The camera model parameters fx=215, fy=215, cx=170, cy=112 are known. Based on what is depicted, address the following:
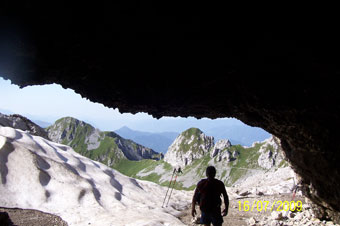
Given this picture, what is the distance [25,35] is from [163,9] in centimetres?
516

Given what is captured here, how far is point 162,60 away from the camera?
920cm

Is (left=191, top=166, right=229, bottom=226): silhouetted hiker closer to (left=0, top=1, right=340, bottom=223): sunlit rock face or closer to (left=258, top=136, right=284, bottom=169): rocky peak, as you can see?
(left=0, top=1, right=340, bottom=223): sunlit rock face

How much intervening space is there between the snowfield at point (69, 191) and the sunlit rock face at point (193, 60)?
40.2ft

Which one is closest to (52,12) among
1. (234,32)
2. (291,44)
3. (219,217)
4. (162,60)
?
(162,60)

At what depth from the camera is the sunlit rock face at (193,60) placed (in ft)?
22.6

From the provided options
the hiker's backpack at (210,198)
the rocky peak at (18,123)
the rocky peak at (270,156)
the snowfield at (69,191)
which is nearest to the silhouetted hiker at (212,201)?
the hiker's backpack at (210,198)

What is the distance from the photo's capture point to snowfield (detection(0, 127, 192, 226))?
67.3ft

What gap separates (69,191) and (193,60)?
22904mm

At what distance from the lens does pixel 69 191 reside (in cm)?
2455

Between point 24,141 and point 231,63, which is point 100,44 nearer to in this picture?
point 231,63

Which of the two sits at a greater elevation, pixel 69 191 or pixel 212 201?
pixel 212 201
